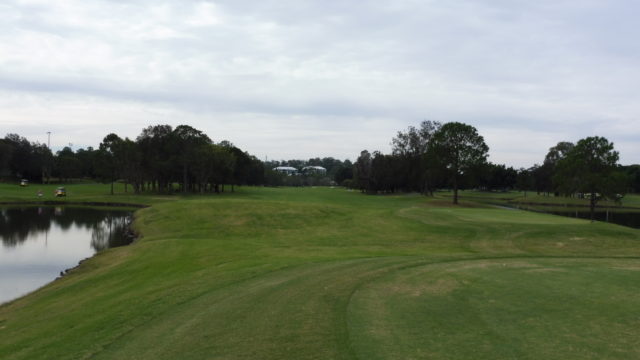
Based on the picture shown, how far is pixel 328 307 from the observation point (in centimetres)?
1213

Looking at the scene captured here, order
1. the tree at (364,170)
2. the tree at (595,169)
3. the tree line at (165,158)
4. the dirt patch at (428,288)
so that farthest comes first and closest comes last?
the tree at (364,170), the tree line at (165,158), the tree at (595,169), the dirt patch at (428,288)

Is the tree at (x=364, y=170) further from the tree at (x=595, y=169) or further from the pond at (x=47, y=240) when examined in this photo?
the pond at (x=47, y=240)

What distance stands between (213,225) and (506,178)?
13633cm

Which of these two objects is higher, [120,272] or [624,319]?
[624,319]

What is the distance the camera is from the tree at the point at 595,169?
214 ft

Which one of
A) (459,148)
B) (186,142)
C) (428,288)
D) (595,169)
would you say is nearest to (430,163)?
(459,148)

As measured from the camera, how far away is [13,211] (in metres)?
67.4


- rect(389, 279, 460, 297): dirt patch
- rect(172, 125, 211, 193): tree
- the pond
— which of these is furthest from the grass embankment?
rect(172, 125, 211, 193): tree

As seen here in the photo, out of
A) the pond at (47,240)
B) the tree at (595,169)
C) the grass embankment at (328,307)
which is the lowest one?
the pond at (47,240)

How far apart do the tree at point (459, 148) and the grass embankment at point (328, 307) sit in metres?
43.2

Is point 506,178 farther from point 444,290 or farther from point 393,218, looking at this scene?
point 444,290

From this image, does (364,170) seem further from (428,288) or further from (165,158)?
(428,288)

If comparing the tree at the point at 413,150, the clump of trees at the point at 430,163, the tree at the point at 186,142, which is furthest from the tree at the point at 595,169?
the tree at the point at 186,142

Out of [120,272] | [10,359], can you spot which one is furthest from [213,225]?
[10,359]
